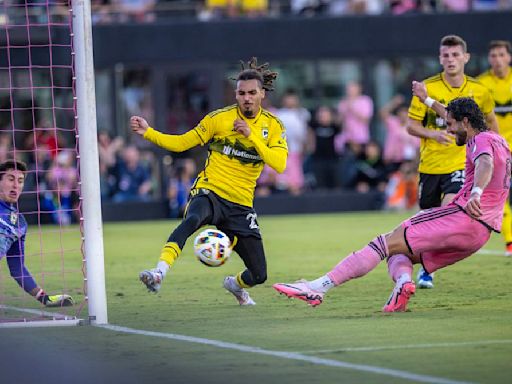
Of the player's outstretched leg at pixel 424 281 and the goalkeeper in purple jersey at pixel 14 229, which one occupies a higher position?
the goalkeeper in purple jersey at pixel 14 229

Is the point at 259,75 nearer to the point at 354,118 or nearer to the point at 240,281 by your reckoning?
the point at 240,281

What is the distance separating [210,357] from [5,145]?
1716 centimetres

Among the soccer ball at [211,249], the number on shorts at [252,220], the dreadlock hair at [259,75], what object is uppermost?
the dreadlock hair at [259,75]

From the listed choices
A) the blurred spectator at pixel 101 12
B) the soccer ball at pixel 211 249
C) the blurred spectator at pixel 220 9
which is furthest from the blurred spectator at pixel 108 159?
the soccer ball at pixel 211 249

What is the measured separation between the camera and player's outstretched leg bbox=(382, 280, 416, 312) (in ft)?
33.2

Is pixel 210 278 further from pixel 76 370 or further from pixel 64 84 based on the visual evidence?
pixel 64 84

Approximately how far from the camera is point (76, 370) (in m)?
7.80

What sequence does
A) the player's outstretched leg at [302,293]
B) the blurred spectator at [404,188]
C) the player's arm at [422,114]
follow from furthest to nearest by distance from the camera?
1. the blurred spectator at [404,188]
2. the player's arm at [422,114]
3. the player's outstretched leg at [302,293]

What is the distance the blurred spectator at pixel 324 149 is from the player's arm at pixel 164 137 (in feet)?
50.3

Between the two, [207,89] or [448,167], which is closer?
[448,167]

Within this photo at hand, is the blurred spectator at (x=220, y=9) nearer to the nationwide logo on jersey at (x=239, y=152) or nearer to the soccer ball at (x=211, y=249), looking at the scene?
the nationwide logo on jersey at (x=239, y=152)

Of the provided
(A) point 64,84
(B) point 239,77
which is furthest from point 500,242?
(A) point 64,84

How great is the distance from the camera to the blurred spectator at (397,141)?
1022 inches

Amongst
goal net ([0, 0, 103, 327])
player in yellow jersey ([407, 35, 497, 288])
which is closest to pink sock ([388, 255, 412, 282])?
player in yellow jersey ([407, 35, 497, 288])
